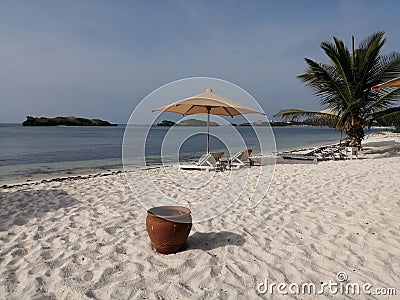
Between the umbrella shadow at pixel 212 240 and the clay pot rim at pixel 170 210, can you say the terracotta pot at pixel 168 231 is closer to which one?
the clay pot rim at pixel 170 210

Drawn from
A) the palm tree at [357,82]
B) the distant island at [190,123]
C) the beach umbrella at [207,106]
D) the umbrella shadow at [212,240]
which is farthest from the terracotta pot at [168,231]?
the palm tree at [357,82]

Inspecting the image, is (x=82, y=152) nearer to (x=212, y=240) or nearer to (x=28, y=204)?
(x=28, y=204)

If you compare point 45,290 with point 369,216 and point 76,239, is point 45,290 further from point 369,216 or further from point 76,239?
point 369,216

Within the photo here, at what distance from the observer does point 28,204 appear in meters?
4.84

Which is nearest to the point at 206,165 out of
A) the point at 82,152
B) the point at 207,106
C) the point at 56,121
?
the point at 207,106

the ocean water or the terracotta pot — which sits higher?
the terracotta pot

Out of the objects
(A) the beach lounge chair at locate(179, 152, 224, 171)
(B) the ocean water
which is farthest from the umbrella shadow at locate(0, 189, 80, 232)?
(A) the beach lounge chair at locate(179, 152, 224, 171)

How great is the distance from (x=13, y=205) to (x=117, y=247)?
2.59m

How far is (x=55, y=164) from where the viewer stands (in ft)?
43.0

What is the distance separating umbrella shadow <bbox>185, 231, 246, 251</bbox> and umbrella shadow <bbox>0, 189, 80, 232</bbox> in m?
2.26

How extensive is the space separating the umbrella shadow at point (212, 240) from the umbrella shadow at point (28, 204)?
2.26 m

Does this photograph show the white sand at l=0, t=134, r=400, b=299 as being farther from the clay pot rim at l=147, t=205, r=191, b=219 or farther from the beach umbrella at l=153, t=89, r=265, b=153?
the beach umbrella at l=153, t=89, r=265, b=153

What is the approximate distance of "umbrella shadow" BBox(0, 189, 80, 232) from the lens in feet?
13.2

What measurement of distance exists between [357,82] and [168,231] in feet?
35.3
